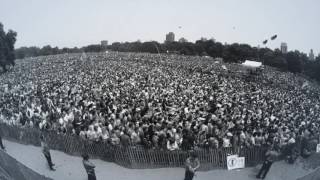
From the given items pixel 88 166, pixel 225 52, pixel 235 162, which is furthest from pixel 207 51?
pixel 88 166

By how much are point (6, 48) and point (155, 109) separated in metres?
10.0

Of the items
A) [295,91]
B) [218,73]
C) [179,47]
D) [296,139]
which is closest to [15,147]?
[296,139]

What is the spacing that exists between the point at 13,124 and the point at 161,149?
8542 millimetres

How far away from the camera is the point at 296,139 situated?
575 inches

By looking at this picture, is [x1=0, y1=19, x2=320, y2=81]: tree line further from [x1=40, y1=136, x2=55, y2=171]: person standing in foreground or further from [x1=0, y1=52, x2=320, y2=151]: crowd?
[x1=40, y1=136, x2=55, y2=171]: person standing in foreground

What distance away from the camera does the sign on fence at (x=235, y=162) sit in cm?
1309

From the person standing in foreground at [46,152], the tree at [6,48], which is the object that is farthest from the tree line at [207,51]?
the person standing in foreground at [46,152]

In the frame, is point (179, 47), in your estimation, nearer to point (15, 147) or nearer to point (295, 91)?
point (295, 91)

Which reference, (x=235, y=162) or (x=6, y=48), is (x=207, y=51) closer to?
(x=6, y=48)

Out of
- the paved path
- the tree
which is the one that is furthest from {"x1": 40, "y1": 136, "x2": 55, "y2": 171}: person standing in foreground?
the tree

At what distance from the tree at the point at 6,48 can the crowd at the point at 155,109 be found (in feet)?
3.14

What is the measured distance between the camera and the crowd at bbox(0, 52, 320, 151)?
45.5ft

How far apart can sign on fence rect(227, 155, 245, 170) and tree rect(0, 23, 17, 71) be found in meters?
13.4

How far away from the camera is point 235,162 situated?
1323 centimetres
